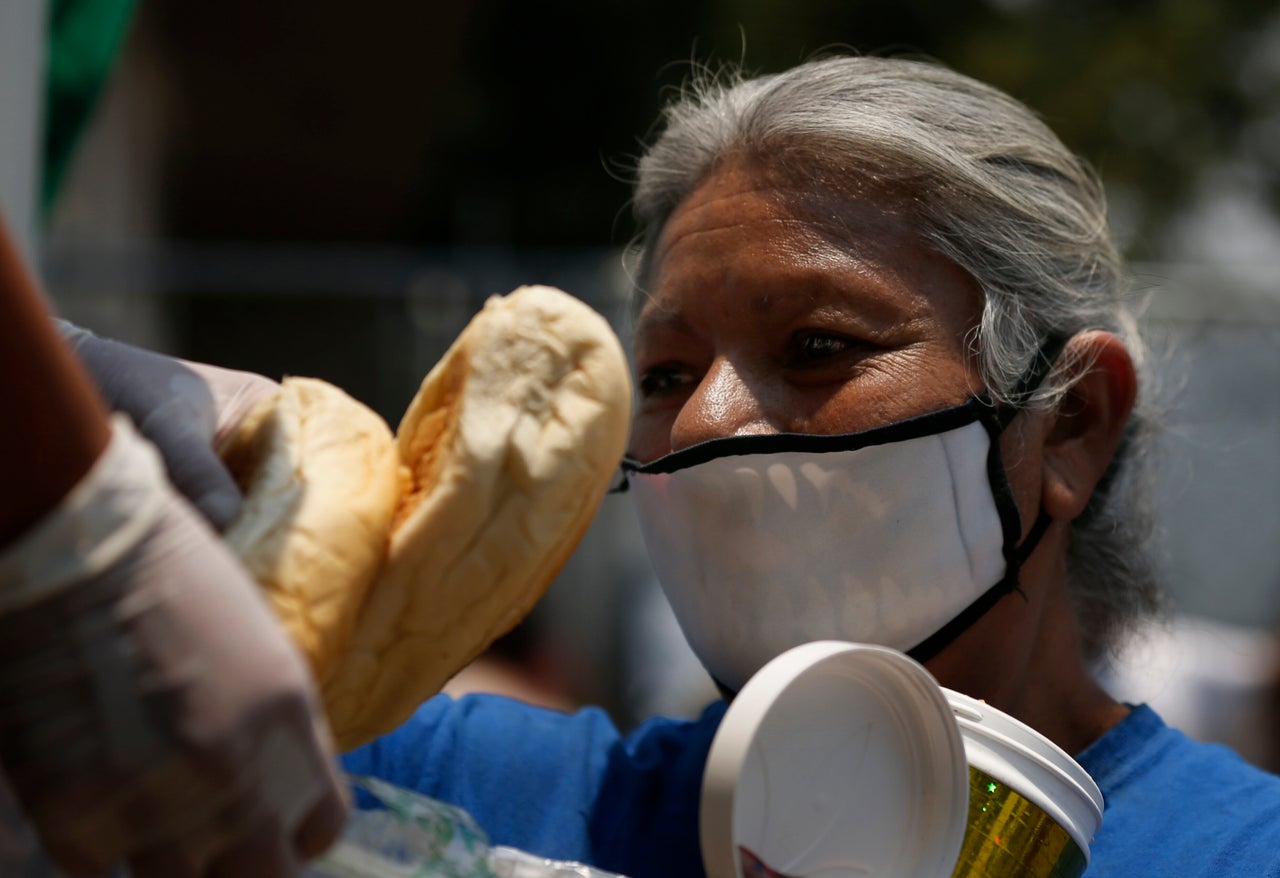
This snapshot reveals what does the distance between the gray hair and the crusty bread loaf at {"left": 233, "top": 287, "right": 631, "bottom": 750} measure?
→ 0.82 metres

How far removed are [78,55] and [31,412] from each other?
2365 mm

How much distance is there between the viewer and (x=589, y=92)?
1282 cm

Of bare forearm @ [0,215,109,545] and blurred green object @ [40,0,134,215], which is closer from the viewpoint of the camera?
bare forearm @ [0,215,109,545]

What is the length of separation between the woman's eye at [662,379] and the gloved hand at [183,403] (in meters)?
0.79

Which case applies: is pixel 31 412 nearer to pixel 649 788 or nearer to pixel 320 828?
pixel 320 828

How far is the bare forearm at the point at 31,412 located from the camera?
0.76 meters

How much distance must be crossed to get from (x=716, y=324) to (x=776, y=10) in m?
12.7

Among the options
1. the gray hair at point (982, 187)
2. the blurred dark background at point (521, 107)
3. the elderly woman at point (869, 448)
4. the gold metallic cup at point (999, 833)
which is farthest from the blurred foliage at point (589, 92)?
the gold metallic cup at point (999, 833)

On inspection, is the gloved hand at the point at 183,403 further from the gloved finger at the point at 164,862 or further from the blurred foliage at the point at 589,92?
the blurred foliage at the point at 589,92

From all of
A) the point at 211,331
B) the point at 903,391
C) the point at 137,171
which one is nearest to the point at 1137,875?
the point at 903,391

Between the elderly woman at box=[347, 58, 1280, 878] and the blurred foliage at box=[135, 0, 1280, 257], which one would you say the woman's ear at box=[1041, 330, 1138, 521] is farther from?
the blurred foliage at box=[135, 0, 1280, 257]

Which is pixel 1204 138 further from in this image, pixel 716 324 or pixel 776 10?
pixel 716 324

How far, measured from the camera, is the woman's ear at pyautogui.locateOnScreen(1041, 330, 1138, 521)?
6.13 feet

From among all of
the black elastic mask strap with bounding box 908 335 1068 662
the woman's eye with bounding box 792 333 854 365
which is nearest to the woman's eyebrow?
the woman's eye with bounding box 792 333 854 365
